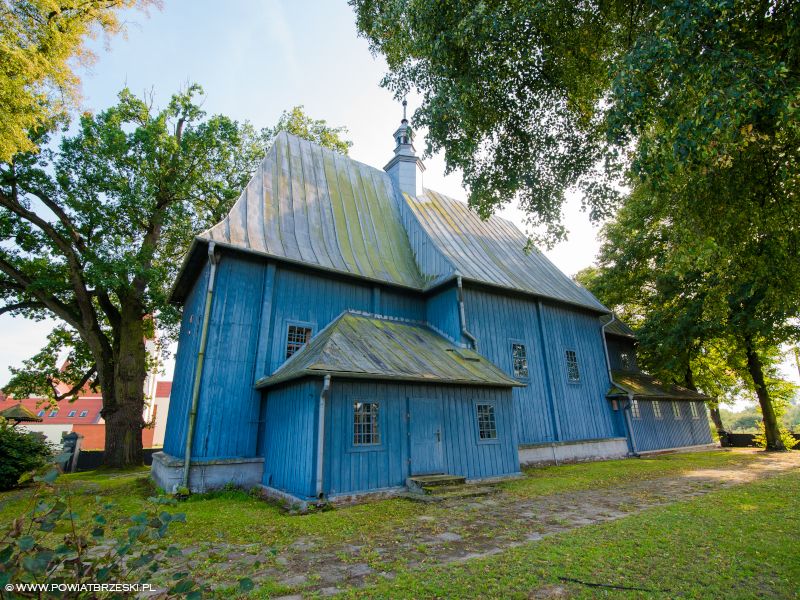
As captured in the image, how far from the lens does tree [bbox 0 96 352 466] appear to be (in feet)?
46.5

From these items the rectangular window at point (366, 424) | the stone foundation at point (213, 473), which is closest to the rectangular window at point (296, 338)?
the stone foundation at point (213, 473)

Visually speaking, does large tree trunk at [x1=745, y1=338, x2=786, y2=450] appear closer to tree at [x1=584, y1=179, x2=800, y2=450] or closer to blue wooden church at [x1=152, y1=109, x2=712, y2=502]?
tree at [x1=584, y1=179, x2=800, y2=450]

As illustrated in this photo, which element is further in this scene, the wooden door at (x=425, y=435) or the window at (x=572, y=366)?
the window at (x=572, y=366)

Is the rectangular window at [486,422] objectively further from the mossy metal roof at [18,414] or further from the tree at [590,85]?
the mossy metal roof at [18,414]

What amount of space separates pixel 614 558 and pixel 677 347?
17105 millimetres

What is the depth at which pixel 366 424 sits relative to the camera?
9.07 m

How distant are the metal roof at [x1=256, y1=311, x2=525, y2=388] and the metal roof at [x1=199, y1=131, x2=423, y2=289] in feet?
5.50

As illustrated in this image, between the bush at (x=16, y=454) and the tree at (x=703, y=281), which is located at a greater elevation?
the tree at (x=703, y=281)

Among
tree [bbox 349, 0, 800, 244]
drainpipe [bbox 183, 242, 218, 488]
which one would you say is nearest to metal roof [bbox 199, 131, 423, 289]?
drainpipe [bbox 183, 242, 218, 488]

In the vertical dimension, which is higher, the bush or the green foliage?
the green foliage

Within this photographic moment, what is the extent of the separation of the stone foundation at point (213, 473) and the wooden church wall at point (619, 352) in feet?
55.8

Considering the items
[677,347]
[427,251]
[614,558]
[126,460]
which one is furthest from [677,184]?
[126,460]

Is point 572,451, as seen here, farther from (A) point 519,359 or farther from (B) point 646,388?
(B) point 646,388

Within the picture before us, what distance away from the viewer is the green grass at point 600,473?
9712mm
